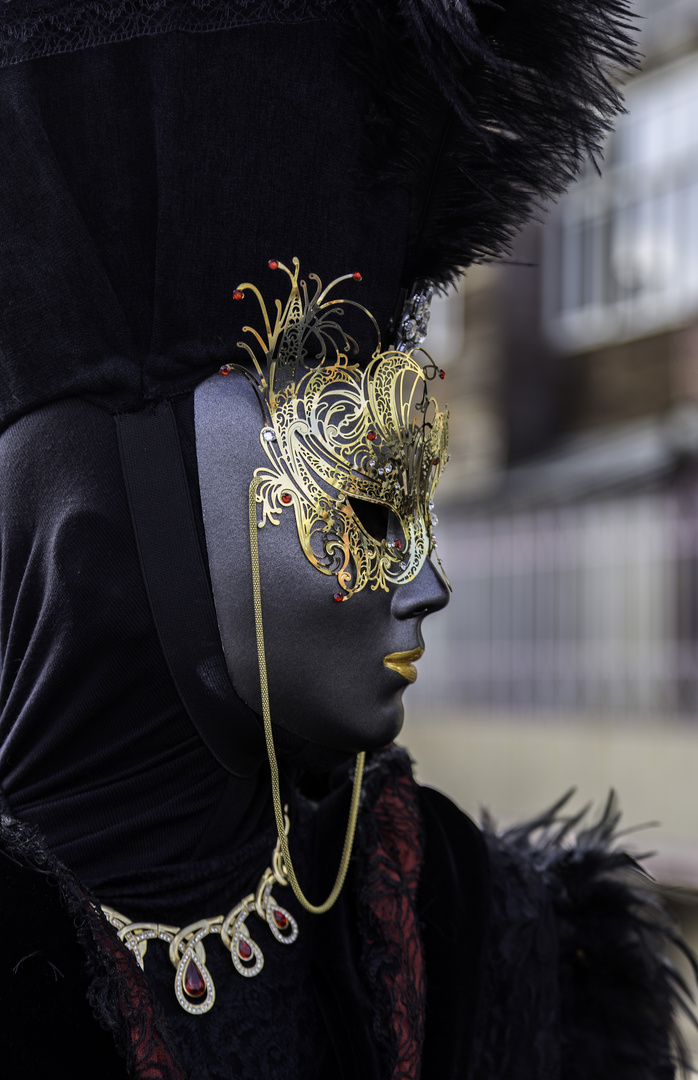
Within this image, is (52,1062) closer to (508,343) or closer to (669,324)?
(669,324)

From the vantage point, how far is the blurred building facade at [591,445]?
23.6 ft

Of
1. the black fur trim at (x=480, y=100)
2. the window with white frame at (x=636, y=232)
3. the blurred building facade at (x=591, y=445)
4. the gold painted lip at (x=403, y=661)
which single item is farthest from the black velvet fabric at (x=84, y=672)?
the window with white frame at (x=636, y=232)

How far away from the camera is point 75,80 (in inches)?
58.4

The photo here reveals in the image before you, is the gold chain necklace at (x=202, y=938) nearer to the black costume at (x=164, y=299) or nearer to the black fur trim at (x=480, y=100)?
the black costume at (x=164, y=299)

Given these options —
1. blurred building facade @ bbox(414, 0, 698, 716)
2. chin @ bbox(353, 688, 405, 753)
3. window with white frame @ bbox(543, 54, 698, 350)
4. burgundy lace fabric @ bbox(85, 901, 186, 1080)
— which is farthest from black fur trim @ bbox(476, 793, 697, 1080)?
window with white frame @ bbox(543, 54, 698, 350)

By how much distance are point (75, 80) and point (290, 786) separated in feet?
3.13

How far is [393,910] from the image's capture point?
66.8 inches

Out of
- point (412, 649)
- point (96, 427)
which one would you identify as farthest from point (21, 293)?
point (412, 649)

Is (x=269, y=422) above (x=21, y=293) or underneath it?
underneath

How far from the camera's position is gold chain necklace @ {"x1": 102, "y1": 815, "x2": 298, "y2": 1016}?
4.91ft

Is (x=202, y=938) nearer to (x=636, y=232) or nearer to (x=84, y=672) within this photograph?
(x=84, y=672)

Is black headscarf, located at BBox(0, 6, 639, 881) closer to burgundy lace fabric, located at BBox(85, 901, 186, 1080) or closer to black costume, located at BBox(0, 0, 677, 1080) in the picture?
black costume, located at BBox(0, 0, 677, 1080)

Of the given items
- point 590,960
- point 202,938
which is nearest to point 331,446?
point 202,938

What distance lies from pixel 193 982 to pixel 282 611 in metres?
0.47
